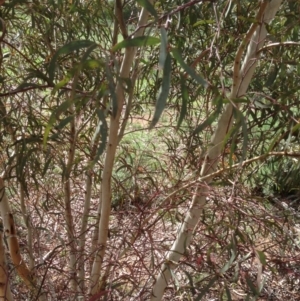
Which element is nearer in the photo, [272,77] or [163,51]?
[163,51]

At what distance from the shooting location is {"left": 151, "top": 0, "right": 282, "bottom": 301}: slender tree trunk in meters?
1.14

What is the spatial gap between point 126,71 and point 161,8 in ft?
2.05

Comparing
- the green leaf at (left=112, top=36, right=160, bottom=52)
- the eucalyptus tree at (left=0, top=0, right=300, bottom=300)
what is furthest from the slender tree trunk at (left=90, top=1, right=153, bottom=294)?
the green leaf at (left=112, top=36, right=160, bottom=52)

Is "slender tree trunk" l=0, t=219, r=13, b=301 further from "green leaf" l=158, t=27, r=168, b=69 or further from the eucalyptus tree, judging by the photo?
"green leaf" l=158, t=27, r=168, b=69

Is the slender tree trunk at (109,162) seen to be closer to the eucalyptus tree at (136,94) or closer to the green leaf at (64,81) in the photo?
the eucalyptus tree at (136,94)

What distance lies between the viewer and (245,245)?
1177 millimetres

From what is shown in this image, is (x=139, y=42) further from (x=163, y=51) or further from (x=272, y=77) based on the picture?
(x=272, y=77)

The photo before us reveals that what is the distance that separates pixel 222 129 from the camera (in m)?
1.22

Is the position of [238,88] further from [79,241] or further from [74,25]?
[79,241]

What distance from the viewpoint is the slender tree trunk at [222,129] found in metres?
1.14

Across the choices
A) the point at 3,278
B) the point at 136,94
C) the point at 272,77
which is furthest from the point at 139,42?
the point at 136,94

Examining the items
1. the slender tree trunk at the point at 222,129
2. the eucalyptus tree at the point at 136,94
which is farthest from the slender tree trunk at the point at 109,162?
the slender tree trunk at the point at 222,129

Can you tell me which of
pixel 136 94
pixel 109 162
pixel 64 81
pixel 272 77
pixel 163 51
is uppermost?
pixel 136 94

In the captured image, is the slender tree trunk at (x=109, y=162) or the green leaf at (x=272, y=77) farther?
the green leaf at (x=272, y=77)
